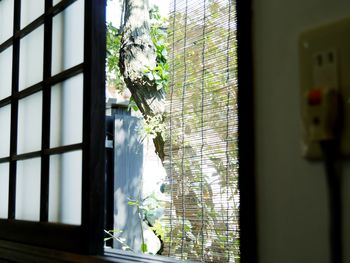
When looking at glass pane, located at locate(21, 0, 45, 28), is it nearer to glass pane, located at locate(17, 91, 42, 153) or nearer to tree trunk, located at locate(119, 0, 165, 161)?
glass pane, located at locate(17, 91, 42, 153)

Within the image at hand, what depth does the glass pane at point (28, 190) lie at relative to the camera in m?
1.77

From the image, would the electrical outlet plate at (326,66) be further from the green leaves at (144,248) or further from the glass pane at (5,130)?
the green leaves at (144,248)

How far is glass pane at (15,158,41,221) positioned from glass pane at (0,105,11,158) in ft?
0.65

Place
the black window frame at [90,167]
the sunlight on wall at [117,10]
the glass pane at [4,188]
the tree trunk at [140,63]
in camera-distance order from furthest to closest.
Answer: the sunlight on wall at [117,10] < the tree trunk at [140,63] < the glass pane at [4,188] < the black window frame at [90,167]

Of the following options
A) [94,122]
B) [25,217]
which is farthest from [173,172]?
[94,122]

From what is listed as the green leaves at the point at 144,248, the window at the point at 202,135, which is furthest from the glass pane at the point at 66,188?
the green leaves at the point at 144,248

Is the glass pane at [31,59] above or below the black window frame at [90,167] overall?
above

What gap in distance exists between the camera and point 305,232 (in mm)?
672

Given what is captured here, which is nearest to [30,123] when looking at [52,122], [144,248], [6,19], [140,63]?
[52,122]

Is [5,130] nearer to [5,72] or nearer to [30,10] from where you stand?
[5,72]

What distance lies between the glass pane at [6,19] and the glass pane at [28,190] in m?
0.66

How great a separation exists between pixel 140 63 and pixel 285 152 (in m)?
3.33

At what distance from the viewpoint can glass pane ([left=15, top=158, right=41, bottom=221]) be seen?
1.77 metres

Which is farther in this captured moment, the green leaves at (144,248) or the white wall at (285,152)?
the green leaves at (144,248)
